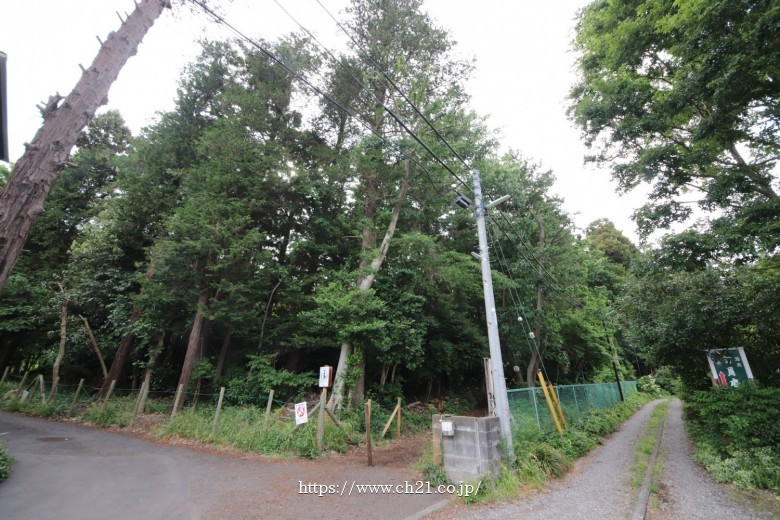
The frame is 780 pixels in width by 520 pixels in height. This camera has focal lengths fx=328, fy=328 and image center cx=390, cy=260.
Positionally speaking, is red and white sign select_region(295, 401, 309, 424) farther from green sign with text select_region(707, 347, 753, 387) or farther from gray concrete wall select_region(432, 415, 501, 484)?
green sign with text select_region(707, 347, 753, 387)

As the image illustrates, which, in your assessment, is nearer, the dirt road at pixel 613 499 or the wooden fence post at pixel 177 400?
the dirt road at pixel 613 499

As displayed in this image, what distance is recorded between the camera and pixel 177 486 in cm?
588

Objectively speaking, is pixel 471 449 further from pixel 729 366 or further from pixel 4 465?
pixel 4 465

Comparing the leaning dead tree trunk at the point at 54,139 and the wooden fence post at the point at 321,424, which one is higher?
the leaning dead tree trunk at the point at 54,139

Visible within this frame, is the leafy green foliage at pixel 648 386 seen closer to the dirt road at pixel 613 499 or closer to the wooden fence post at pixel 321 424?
the dirt road at pixel 613 499

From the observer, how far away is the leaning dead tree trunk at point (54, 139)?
349cm

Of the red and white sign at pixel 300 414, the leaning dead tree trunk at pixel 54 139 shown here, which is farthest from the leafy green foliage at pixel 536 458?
the leaning dead tree trunk at pixel 54 139

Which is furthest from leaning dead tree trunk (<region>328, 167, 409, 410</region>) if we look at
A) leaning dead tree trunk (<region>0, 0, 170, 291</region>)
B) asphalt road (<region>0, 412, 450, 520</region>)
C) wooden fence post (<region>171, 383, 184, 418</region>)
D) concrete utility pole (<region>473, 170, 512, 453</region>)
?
leaning dead tree trunk (<region>0, 0, 170, 291</region>)

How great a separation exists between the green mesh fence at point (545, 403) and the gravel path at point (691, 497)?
260 cm

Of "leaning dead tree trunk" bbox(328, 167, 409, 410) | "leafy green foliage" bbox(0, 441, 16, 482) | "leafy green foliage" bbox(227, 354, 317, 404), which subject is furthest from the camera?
"leafy green foliage" bbox(227, 354, 317, 404)

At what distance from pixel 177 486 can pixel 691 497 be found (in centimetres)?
893

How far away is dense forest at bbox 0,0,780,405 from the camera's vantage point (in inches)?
301

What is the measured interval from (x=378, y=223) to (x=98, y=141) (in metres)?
21.6

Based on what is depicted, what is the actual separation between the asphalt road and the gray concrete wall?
21.9 inches
